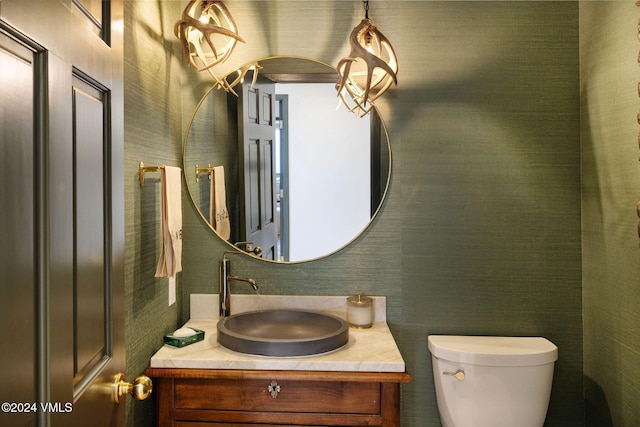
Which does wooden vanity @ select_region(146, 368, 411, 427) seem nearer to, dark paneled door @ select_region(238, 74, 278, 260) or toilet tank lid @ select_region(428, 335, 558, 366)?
toilet tank lid @ select_region(428, 335, 558, 366)

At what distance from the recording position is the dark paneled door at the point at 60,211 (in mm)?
631

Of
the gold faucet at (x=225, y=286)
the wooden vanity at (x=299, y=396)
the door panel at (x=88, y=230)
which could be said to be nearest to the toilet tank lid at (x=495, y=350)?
the wooden vanity at (x=299, y=396)

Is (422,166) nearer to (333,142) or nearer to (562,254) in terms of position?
(333,142)

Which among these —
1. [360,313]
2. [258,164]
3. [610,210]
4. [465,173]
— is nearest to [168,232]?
[258,164]

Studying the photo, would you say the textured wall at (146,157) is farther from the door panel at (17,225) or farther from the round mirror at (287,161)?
the door panel at (17,225)

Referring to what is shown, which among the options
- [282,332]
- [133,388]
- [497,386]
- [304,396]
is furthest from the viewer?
[282,332]

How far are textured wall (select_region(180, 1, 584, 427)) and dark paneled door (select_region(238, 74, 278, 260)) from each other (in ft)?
0.52

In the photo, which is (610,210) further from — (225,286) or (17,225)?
(17,225)

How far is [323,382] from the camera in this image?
1600 millimetres

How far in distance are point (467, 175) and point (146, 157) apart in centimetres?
125

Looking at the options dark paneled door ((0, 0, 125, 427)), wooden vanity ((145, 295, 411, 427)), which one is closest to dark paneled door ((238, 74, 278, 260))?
wooden vanity ((145, 295, 411, 427))

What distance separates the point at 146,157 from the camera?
1665mm

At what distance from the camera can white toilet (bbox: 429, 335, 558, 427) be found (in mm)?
1791

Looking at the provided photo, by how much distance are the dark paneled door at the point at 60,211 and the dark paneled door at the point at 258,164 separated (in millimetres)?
1022
